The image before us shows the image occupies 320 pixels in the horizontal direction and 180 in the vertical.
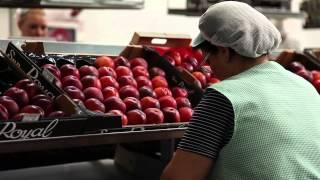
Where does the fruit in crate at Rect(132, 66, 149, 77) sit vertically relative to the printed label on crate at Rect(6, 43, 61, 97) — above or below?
below

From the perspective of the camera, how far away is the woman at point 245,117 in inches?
54.5


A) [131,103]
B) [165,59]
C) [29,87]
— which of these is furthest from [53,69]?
[165,59]

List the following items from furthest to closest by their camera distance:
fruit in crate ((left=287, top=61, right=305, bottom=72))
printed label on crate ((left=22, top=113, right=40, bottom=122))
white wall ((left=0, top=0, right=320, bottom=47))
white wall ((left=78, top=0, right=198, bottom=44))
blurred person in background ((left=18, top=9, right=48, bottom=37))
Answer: white wall ((left=78, top=0, right=198, bottom=44)), white wall ((left=0, top=0, right=320, bottom=47)), blurred person in background ((left=18, top=9, right=48, bottom=37)), fruit in crate ((left=287, top=61, right=305, bottom=72)), printed label on crate ((left=22, top=113, right=40, bottom=122))

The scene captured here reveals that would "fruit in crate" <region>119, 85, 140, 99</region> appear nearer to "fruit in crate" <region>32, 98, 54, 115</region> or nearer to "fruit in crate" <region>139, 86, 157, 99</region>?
"fruit in crate" <region>139, 86, 157, 99</region>

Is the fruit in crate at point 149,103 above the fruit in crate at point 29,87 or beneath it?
beneath

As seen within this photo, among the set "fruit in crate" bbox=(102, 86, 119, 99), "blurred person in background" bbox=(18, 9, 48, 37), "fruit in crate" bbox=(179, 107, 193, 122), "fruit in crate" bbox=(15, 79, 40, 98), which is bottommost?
"blurred person in background" bbox=(18, 9, 48, 37)

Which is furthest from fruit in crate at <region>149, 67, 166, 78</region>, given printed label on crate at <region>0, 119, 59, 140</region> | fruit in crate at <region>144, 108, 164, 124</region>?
printed label on crate at <region>0, 119, 59, 140</region>

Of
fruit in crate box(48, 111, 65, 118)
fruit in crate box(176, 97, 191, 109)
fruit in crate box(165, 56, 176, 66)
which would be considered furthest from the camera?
fruit in crate box(165, 56, 176, 66)

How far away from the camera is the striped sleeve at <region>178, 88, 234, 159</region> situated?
1378mm

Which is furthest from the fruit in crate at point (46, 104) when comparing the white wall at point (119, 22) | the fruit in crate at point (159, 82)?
the white wall at point (119, 22)

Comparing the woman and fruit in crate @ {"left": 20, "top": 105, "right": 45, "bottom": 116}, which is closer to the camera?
the woman

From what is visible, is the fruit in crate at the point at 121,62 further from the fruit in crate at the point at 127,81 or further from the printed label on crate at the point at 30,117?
the printed label on crate at the point at 30,117

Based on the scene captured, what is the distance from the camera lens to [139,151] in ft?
8.29

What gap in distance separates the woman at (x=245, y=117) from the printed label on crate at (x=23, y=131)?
36 cm
